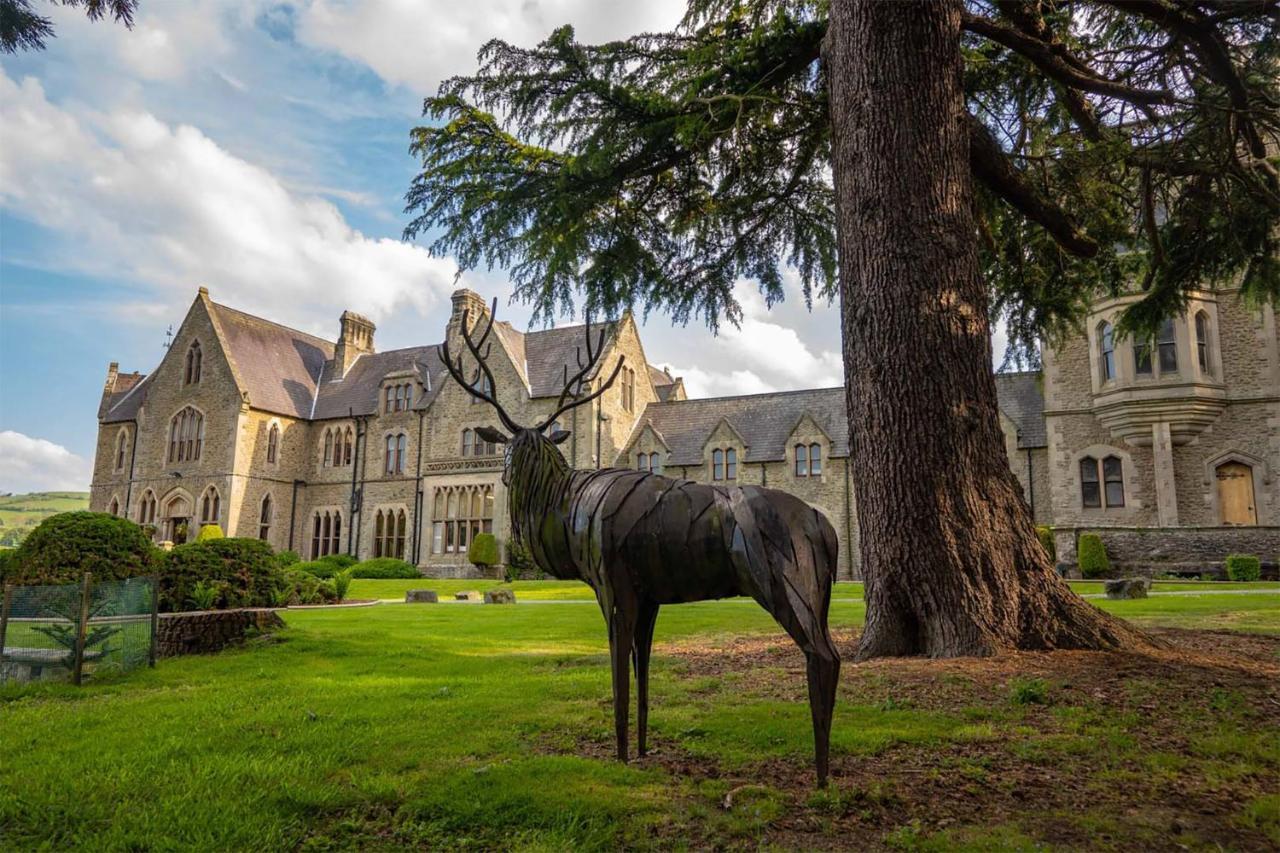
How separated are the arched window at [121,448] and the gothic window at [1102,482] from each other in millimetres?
48101

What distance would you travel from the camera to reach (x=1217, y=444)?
82.0 ft

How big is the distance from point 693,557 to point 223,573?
8974mm

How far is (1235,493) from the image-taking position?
83.3 ft

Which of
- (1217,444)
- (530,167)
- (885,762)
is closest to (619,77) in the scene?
(530,167)

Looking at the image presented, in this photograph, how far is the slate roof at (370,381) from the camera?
38531 mm

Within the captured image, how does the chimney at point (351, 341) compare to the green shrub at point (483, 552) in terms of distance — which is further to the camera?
the chimney at point (351, 341)

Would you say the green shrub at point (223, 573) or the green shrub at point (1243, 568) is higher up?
the green shrub at point (223, 573)

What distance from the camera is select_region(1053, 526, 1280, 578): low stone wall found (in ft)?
73.9

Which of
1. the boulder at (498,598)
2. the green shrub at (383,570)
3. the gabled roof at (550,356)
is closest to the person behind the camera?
the boulder at (498,598)

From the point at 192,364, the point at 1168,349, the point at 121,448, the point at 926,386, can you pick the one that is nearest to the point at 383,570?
the point at 192,364

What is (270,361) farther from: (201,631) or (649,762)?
(649,762)

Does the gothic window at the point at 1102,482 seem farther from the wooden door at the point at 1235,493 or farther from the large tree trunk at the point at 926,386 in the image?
the large tree trunk at the point at 926,386

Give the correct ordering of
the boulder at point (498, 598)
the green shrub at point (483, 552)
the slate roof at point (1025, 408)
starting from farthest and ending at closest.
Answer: the green shrub at point (483, 552) → the slate roof at point (1025, 408) → the boulder at point (498, 598)

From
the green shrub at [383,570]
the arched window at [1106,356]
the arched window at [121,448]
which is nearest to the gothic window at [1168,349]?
the arched window at [1106,356]
